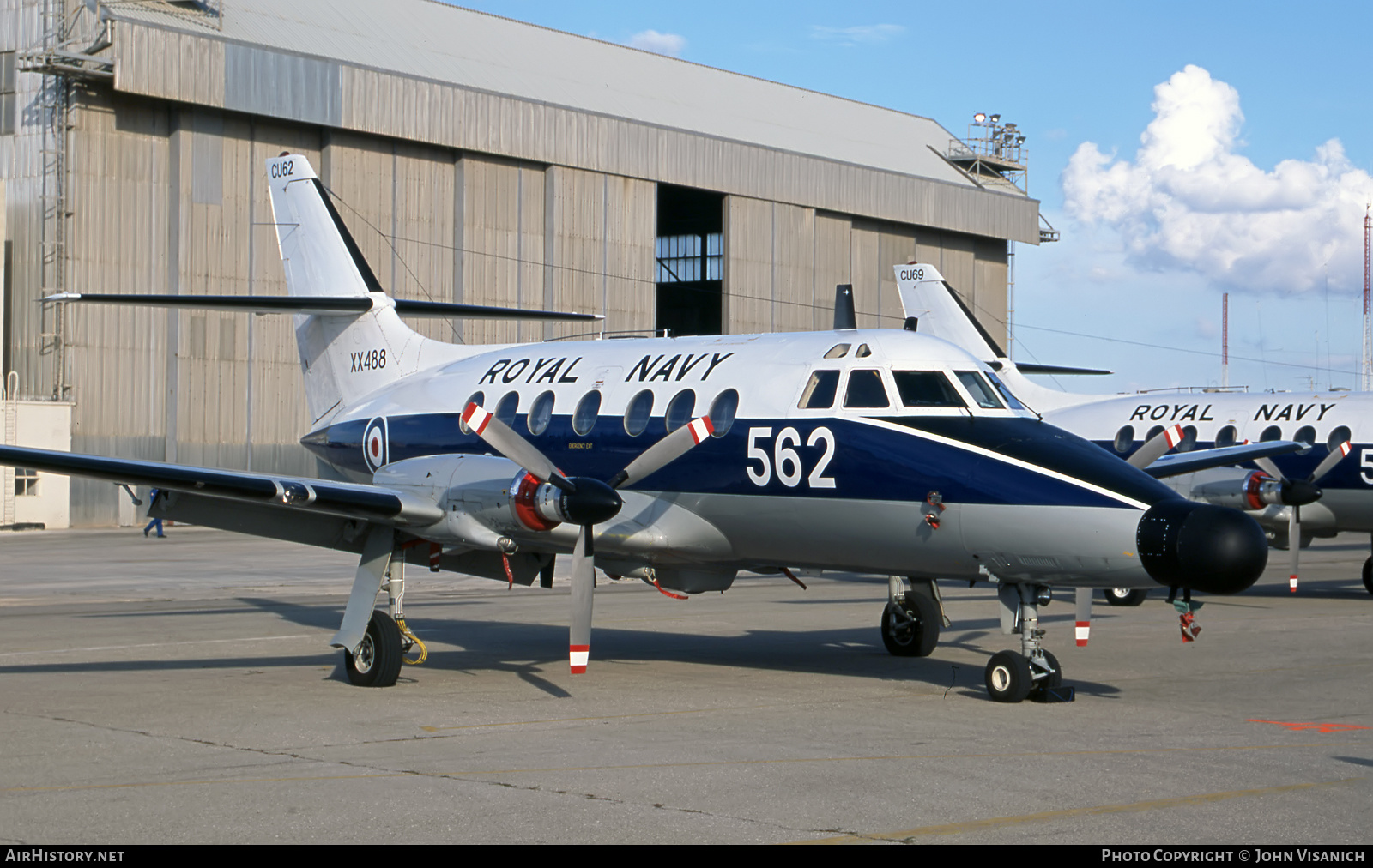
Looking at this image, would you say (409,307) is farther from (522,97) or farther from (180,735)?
(522,97)

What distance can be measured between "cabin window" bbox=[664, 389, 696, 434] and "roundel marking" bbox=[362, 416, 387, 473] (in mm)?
4184

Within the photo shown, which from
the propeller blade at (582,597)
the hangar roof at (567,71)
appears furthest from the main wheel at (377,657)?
the hangar roof at (567,71)

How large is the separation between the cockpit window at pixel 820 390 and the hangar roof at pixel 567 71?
109 ft

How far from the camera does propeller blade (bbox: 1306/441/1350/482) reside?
2295 centimetres

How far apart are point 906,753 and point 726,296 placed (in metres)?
44.5

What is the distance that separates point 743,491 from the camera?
12875 mm

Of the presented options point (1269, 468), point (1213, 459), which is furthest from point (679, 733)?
point (1269, 468)

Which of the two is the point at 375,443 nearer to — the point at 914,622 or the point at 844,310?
the point at 844,310

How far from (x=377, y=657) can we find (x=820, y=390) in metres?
4.76

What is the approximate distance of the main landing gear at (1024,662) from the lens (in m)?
11.8

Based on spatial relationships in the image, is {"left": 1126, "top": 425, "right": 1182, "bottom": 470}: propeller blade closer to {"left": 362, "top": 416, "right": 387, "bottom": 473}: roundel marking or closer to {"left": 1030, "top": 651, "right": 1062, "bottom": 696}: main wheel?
{"left": 1030, "top": 651, "right": 1062, "bottom": 696}: main wheel

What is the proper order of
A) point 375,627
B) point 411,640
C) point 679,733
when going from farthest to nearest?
point 411,640
point 375,627
point 679,733

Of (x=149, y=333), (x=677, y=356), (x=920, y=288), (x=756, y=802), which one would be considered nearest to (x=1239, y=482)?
(x=920, y=288)

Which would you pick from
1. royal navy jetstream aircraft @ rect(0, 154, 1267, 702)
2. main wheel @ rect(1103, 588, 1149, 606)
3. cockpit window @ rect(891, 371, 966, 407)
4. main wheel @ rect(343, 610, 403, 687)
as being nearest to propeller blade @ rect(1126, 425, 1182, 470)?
royal navy jetstream aircraft @ rect(0, 154, 1267, 702)
